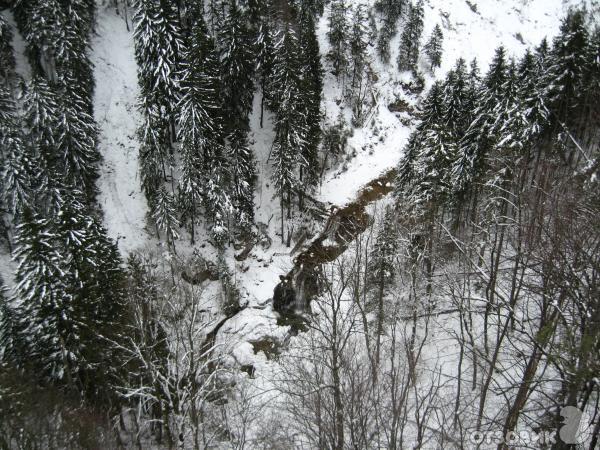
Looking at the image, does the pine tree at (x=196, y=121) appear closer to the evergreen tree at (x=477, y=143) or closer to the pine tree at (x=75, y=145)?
the pine tree at (x=75, y=145)

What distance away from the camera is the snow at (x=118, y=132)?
116 ft

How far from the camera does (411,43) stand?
5678 cm

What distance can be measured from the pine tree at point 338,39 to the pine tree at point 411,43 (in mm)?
9365

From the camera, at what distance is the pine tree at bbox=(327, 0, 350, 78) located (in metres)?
52.6

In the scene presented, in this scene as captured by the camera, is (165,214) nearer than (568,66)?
No

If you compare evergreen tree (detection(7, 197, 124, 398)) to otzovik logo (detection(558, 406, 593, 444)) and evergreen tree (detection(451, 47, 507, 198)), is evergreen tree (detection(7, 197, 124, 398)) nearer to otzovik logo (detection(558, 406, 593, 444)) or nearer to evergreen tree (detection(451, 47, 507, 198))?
otzovik logo (detection(558, 406, 593, 444))

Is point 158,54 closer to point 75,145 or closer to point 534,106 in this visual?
point 75,145

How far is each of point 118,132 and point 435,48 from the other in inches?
1810

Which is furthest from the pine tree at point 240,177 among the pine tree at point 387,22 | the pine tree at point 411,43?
the pine tree at point 411,43

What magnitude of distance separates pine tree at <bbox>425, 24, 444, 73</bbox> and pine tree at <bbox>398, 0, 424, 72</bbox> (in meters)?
1.75

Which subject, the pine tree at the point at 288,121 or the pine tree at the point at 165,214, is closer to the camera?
the pine tree at the point at 165,214

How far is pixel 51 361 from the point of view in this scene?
19859 mm

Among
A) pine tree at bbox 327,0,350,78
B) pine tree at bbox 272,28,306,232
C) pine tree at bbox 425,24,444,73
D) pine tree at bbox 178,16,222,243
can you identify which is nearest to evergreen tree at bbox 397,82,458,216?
pine tree at bbox 272,28,306,232

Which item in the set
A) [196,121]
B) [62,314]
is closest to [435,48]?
[196,121]
